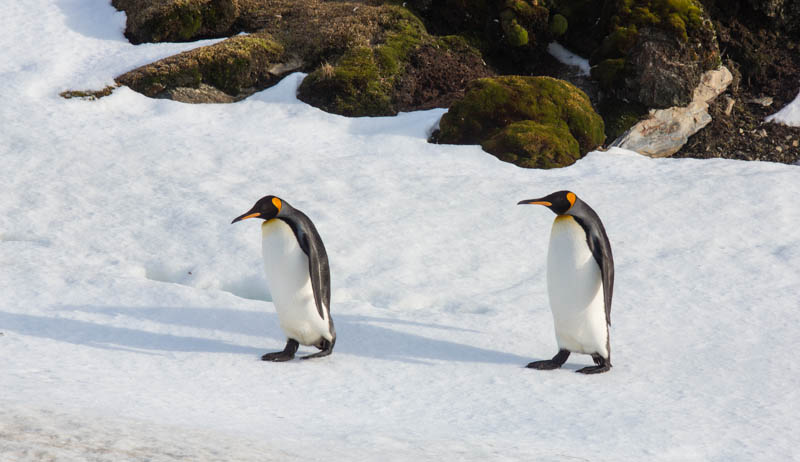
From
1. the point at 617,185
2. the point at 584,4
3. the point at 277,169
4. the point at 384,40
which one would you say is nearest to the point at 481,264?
the point at 617,185

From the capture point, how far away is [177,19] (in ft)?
43.1

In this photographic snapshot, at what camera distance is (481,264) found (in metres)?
7.96

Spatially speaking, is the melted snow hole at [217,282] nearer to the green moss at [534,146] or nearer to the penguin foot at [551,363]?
the penguin foot at [551,363]

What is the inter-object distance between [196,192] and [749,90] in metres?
9.44

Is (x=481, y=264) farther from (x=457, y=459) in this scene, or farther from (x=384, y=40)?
(x=384, y=40)

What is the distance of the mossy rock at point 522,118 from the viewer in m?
10.6

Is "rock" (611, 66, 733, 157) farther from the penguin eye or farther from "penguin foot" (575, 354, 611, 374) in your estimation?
"penguin foot" (575, 354, 611, 374)

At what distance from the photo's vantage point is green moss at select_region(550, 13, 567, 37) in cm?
1326

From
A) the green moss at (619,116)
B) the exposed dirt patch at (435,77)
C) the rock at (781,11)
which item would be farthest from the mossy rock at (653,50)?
the exposed dirt patch at (435,77)

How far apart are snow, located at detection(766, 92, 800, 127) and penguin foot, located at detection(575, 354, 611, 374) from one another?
8.53 meters

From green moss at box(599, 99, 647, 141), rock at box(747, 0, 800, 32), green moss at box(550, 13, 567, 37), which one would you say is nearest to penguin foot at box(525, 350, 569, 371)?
green moss at box(599, 99, 647, 141)

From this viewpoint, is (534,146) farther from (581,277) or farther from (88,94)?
(88,94)

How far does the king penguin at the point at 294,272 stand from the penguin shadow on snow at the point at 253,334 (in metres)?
0.33

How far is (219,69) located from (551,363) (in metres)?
8.21
